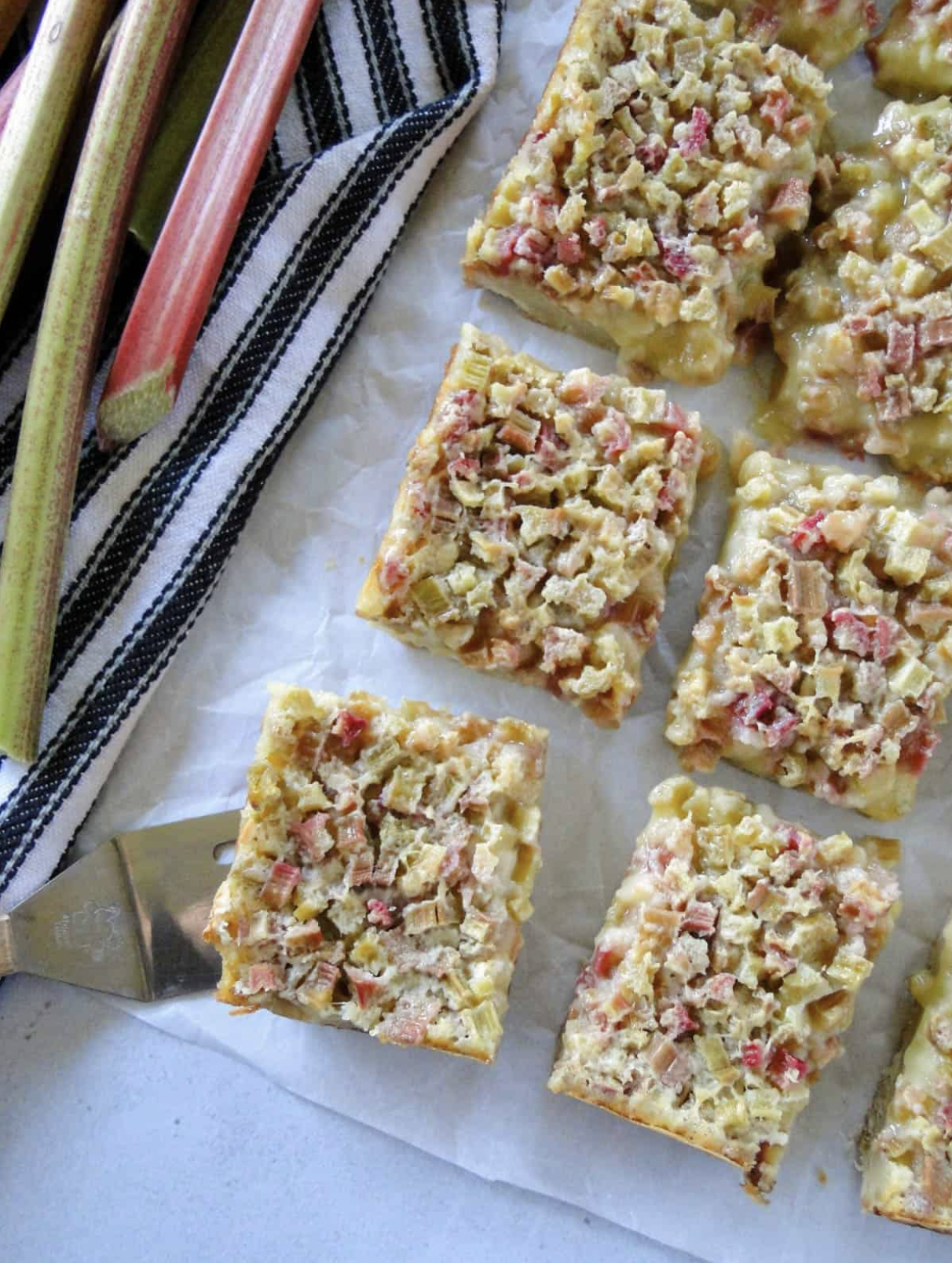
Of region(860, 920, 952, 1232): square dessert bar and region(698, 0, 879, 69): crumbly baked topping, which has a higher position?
region(698, 0, 879, 69): crumbly baked topping

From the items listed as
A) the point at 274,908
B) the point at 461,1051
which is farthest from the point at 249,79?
the point at 461,1051

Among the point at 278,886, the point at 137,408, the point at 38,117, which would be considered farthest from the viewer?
the point at 137,408

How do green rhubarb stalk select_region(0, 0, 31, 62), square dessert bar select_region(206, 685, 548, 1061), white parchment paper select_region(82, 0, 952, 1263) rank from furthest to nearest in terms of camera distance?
green rhubarb stalk select_region(0, 0, 31, 62)
white parchment paper select_region(82, 0, 952, 1263)
square dessert bar select_region(206, 685, 548, 1061)

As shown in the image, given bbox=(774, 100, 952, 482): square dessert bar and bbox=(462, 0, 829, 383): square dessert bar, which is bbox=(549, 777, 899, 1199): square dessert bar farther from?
bbox=(462, 0, 829, 383): square dessert bar

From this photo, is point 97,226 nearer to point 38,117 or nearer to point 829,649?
point 38,117

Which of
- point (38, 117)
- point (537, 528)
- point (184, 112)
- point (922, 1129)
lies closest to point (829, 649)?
point (537, 528)

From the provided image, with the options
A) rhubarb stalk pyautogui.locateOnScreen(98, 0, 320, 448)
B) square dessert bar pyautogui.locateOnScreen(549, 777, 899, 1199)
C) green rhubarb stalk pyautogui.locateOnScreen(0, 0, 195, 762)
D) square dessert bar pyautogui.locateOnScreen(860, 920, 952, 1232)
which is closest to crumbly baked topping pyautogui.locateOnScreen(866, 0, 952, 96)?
rhubarb stalk pyautogui.locateOnScreen(98, 0, 320, 448)
